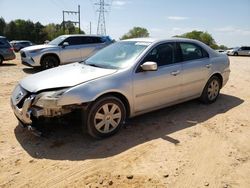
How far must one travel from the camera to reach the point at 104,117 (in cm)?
436

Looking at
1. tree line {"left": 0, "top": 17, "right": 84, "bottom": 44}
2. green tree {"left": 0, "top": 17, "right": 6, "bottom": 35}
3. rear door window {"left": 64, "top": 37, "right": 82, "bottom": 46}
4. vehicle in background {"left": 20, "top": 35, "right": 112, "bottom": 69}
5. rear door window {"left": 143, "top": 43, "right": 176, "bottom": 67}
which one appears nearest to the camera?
rear door window {"left": 143, "top": 43, "right": 176, "bottom": 67}

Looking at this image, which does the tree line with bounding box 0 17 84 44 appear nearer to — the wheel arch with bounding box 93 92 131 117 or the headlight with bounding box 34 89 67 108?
the wheel arch with bounding box 93 92 131 117

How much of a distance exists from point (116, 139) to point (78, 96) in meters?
0.97

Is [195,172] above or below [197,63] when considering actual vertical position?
below

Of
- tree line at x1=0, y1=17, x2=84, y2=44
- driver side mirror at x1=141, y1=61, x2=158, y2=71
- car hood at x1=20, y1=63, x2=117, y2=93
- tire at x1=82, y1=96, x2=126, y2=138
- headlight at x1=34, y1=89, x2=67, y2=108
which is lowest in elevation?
tire at x1=82, y1=96, x2=126, y2=138

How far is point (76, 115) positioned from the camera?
427 cm

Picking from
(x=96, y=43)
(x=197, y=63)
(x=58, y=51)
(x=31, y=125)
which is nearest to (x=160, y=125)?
(x=197, y=63)

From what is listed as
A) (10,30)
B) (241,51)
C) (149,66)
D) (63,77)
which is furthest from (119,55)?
(10,30)

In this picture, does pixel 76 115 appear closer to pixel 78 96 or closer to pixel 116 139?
pixel 78 96

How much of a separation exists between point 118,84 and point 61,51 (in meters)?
8.49

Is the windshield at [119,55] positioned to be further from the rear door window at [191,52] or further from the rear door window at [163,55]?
the rear door window at [191,52]

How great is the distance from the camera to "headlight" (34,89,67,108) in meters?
3.97

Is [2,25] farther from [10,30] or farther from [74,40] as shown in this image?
[74,40]

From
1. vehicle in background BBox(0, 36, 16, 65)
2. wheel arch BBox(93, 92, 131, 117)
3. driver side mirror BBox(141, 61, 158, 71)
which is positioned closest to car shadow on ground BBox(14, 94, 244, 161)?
wheel arch BBox(93, 92, 131, 117)
